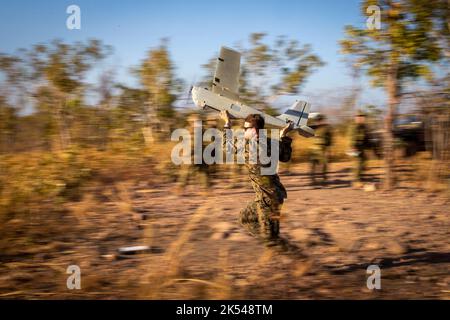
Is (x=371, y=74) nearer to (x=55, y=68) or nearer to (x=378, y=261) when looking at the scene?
(x=378, y=261)

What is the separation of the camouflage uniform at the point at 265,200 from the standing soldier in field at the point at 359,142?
14.7 ft

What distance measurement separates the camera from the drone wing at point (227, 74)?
4.65 meters

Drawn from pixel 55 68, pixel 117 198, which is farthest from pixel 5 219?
pixel 55 68

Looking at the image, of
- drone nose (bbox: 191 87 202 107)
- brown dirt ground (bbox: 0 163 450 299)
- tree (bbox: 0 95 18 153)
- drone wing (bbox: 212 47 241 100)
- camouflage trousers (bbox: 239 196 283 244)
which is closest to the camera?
brown dirt ground (bbox: 0 163 450 299)

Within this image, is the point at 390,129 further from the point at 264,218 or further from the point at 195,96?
the point at 264,218

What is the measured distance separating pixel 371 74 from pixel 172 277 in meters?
5.69

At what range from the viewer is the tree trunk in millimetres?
7988

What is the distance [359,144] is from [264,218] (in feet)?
15.2

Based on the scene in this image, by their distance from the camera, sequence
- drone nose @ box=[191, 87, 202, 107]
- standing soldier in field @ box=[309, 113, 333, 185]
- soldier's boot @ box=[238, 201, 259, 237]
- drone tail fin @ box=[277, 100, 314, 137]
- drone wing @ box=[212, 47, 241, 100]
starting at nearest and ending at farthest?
soldier's boot @ box=[238, 201, 259, 237]
drone wing @ box=[212, 47, 241, 100]
drone nose @ box=[191, 87, 202, 107]
drone tail fin @ box=[277, 100, 314, 137]
standing soldier in field @ box=[309, 113, 333, 185]

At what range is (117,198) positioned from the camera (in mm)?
7367

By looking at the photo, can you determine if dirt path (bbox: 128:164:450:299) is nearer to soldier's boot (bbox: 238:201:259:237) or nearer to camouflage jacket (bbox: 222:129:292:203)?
soldier's boot (bbox: 238:201:259:237)

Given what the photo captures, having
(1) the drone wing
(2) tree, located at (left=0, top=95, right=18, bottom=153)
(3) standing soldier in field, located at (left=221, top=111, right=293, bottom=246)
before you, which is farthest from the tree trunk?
(2) tree, located at (left=0, top=95, right=18, bottom=153)
